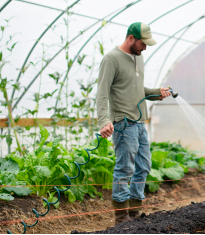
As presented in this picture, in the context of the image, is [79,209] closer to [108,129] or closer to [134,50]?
[108,129]

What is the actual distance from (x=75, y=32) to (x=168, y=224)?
10.9 ft

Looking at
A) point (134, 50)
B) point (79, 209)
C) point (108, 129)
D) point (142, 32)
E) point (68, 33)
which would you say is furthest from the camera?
point (68, 33)

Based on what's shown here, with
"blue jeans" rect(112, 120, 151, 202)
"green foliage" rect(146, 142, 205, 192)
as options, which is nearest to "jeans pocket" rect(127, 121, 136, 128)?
"blue jeans" rect(112, 120, 151, 202)

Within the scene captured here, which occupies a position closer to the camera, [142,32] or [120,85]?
[142,32]

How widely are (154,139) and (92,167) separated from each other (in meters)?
3.90

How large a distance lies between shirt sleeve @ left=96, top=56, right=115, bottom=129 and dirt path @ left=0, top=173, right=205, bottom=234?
0.89m

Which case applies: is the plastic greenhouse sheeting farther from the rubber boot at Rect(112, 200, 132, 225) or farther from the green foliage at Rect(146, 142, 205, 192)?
the rubber boot at Rect(112, 200, 132, 225)

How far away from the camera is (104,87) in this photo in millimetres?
1848

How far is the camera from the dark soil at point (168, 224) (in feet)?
4.94

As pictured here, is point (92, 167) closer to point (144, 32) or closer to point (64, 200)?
point (64, 200)

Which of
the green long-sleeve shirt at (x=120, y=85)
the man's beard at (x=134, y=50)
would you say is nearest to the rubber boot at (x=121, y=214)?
the green long-sleeve shirt at (x=120, y=85)

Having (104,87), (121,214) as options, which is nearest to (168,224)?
(121,214)

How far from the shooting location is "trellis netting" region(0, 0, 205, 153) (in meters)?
3.48

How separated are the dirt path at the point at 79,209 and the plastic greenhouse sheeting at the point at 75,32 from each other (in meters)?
1.40
